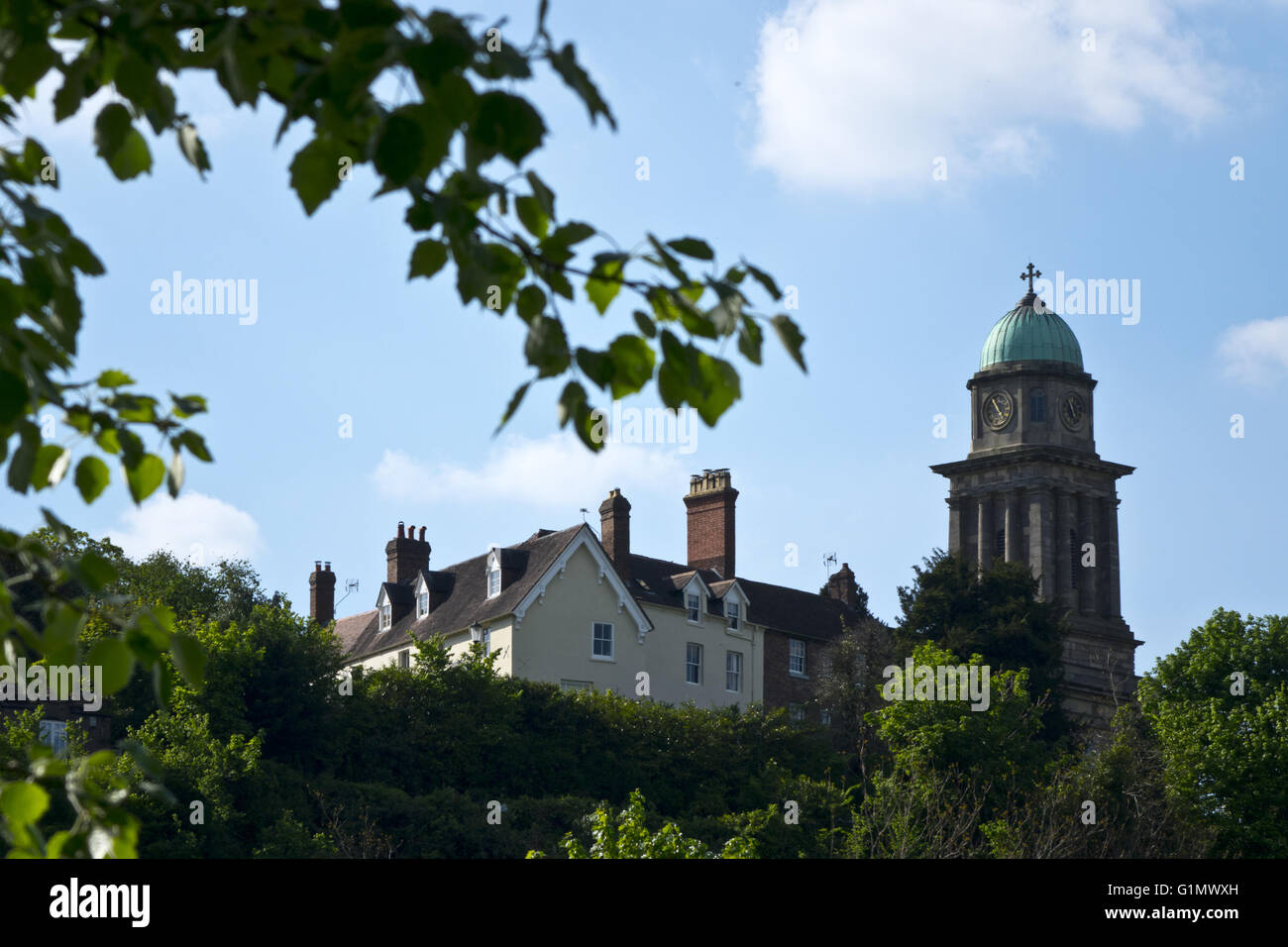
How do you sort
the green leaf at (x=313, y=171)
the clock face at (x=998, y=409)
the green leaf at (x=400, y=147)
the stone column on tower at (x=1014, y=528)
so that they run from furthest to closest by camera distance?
the clock face at (x=998, y=409), the stone column on tower at (x=1014, y=528), the green leaf at (x=313, y=171), the green leaf at (x=400, y=147)

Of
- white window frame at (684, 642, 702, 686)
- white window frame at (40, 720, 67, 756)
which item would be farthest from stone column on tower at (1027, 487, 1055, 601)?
white window frame at (40, 720, 67, 756)

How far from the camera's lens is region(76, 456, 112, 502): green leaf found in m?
5.40

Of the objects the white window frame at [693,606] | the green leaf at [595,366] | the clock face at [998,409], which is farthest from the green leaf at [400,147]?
the clock face at [998,409]

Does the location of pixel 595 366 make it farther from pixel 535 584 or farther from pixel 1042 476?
pixel 1042 476

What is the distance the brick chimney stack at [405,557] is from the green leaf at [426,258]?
225 feet

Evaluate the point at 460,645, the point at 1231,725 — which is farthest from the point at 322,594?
the point at 1231,725

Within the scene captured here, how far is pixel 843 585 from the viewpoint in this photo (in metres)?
83.6

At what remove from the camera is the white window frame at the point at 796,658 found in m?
74.1

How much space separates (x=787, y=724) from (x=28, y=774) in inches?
2100

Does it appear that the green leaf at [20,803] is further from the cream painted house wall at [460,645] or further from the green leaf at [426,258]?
the cream painted house wall at [460,645]

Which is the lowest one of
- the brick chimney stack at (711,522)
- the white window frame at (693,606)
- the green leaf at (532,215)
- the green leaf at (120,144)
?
the green leaf at (532,215)

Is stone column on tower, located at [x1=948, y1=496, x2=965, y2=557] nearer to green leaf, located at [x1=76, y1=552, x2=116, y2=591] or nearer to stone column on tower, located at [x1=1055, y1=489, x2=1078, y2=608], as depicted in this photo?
stone column on tower, located at [x1=1055, y1=489, x2=1078, y2=608]
